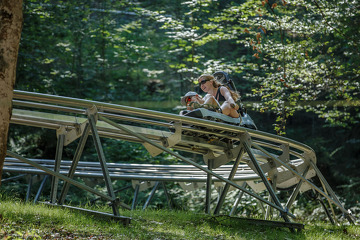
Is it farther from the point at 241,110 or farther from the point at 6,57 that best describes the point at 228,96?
the point at 6,57

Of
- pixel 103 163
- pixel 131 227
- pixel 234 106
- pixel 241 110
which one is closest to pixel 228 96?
pixel 234 106

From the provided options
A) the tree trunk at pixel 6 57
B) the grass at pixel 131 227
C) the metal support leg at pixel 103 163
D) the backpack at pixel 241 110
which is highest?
the tree trunk at pixel 6 57

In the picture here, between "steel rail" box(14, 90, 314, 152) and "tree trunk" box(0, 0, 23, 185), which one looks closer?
"tree trunk" box(0, 0, 23, 185)

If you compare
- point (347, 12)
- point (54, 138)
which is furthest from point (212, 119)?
point (54, 138)

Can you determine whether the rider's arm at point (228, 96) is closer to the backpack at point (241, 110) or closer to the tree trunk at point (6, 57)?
the backpack at point (241, 110)

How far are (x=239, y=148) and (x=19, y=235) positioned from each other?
391 centimetres

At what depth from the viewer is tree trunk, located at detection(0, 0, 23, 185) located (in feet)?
12.1

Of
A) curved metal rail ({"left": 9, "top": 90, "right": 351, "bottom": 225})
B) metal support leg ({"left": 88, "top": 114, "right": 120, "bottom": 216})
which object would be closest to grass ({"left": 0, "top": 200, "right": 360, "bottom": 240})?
metal support leg ({"left": 88, "top": 114, "right": 120, "bottom": 216})

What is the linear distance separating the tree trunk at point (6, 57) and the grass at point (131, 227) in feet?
2.97

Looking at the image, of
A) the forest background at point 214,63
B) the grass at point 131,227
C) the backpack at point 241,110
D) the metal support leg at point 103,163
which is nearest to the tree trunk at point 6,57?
the grass at point 131,227

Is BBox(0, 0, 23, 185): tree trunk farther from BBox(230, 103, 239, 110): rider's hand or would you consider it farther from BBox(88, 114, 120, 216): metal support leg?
BBox(230, 103, 239, 110): rider's hand

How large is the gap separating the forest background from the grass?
3.97 meters

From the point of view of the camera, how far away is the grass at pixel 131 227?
4562 mm

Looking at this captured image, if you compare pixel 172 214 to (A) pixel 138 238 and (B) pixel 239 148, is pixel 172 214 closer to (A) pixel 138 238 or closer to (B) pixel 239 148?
(B) pixel 239 148
